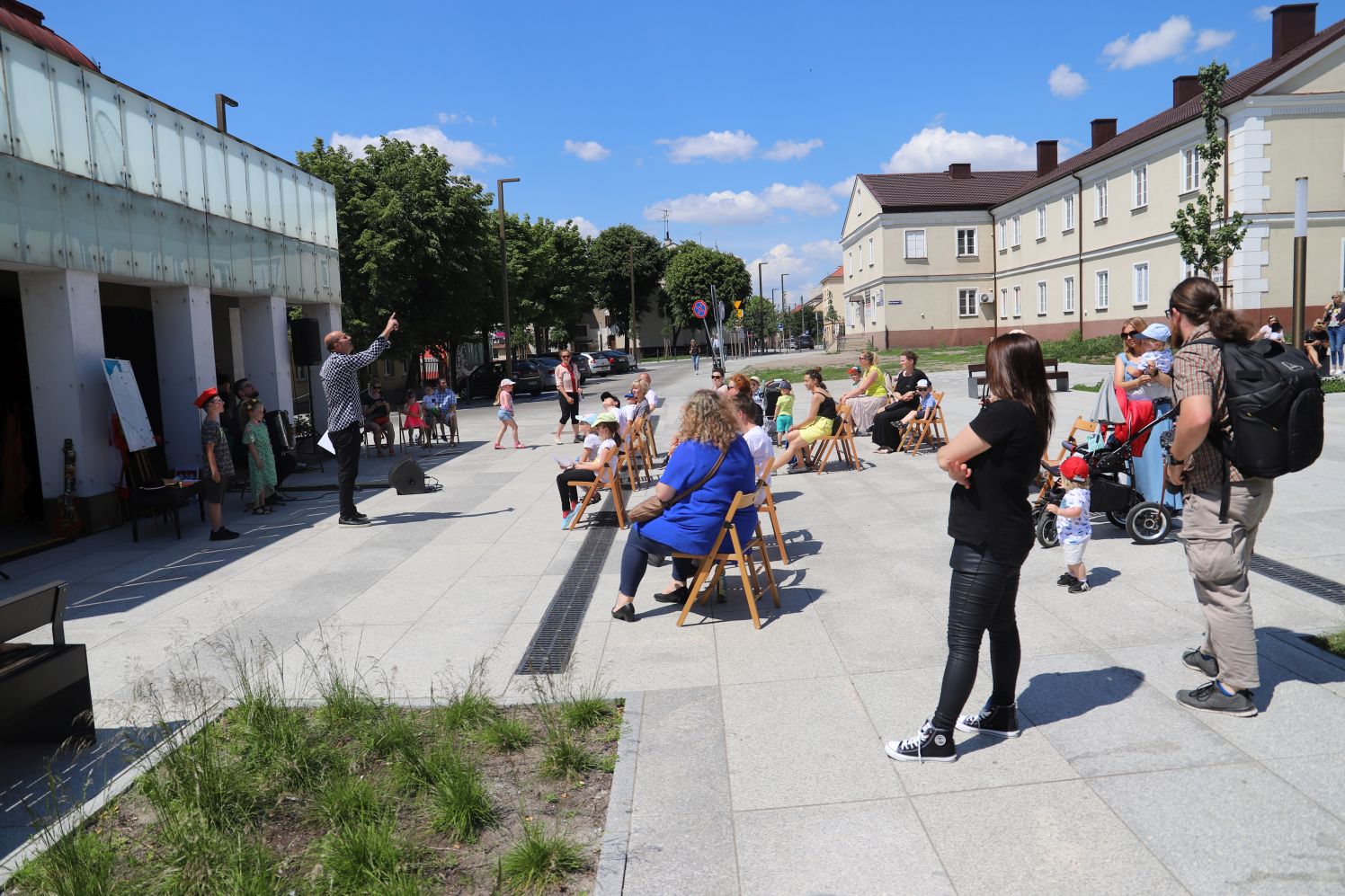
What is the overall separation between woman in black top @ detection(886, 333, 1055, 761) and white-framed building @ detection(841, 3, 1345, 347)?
100ft

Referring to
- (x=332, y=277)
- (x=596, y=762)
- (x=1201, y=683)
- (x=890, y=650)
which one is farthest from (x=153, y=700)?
(x=332, y=277)

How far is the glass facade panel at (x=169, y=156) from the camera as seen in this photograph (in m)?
12.9

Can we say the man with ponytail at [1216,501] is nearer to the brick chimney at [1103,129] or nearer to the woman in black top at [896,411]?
the woman in black top at [896,411]

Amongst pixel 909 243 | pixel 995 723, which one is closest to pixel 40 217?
pixel 995 723

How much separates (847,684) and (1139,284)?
36891mm

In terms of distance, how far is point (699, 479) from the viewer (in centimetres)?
611

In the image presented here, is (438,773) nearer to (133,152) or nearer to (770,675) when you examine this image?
(770,675)

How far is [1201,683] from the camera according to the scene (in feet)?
15.6

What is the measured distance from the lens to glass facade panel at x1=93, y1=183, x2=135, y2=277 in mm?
11391

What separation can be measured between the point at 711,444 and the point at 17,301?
1091 cm

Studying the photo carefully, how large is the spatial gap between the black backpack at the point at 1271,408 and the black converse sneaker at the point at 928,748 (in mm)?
1711

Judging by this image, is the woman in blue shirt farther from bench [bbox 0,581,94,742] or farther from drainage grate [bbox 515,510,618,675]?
bench [bbox 0,581,94,742]

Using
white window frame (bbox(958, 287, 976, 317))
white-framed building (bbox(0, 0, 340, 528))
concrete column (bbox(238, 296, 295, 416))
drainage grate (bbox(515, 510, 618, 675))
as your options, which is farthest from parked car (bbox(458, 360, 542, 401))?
drainage grate (bbox(515, 510, 618, 675))

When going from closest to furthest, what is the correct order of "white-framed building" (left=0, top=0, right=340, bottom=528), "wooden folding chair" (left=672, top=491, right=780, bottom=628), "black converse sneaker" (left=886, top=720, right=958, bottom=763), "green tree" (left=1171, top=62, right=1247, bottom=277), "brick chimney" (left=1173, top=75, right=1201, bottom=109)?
"black converse sneaker" (left=886, top=720, right=958, bottom=763), "wooden folding chair" (left=672, top=491, right=780, bottom=628), "white-framed building" (left=0, top=0, right=340, bottom=528), "green tree" (left=1171, top=62, right=1247, bottom=277), "brick chimney" (left=1173, top=75, right=1201, bottom=109)
